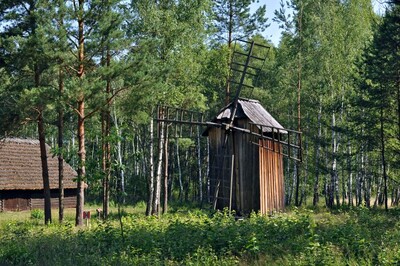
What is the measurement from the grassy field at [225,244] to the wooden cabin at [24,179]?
2120 cm

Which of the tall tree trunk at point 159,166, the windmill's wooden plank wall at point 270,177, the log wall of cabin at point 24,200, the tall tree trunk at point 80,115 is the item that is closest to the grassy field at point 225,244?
the tall tree trunk at point 80,115

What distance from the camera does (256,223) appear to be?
15328mm

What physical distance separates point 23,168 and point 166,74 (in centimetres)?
1800

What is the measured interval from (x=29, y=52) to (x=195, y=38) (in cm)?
1041

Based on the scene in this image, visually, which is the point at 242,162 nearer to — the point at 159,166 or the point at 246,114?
the point at 246,114

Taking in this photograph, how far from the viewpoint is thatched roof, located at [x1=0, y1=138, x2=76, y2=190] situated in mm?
35844

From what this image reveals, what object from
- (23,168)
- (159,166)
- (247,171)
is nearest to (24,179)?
(23,168)

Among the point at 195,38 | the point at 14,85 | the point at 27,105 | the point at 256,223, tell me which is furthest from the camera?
the point at 195,38

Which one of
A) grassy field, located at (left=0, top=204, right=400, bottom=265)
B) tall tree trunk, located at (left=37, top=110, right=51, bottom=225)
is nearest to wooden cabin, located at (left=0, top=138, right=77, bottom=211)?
tall tree trunk, located at (left=37, top=110, right=51, bottom=225)

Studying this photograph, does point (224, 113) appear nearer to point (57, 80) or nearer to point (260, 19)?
point (57, 80)

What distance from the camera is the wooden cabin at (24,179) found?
35.9 meters

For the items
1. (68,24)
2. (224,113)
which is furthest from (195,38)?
(68,24)

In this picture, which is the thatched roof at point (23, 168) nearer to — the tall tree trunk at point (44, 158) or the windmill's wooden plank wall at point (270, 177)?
the tall tree trunk at point (44, 158)

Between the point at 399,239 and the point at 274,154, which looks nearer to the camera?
the point at 399,239
